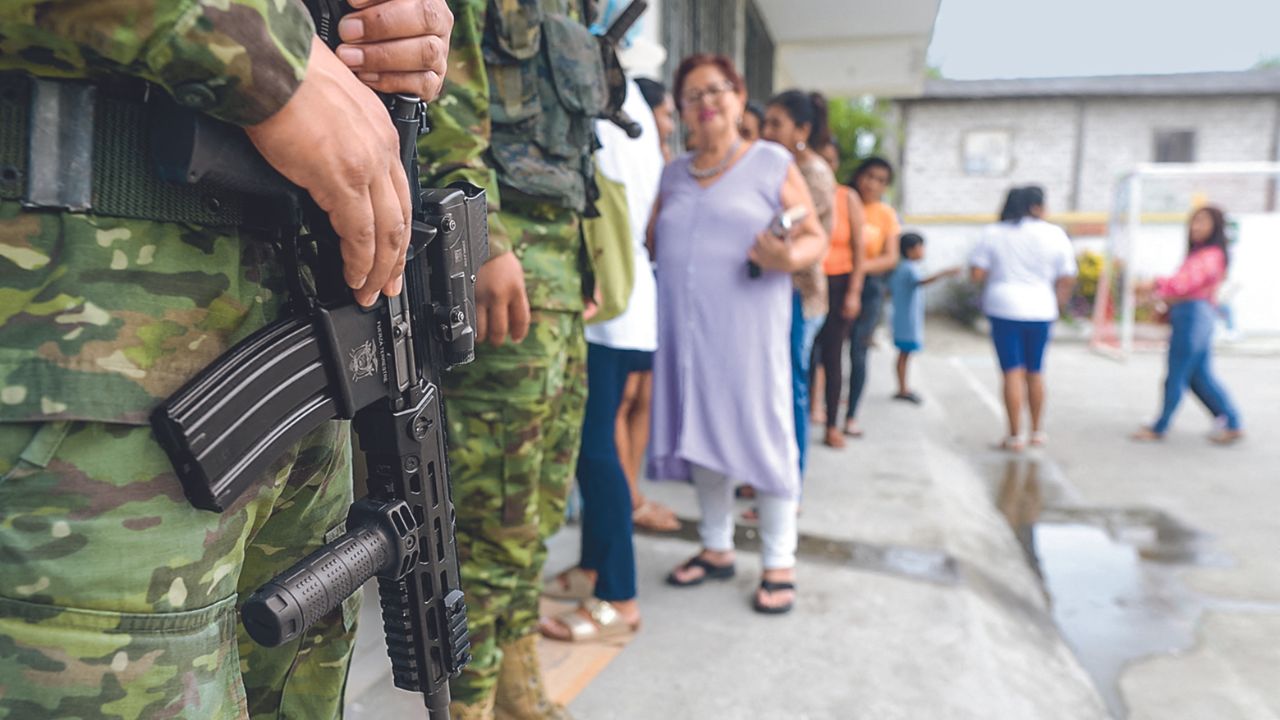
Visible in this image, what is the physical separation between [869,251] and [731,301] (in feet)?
10.4

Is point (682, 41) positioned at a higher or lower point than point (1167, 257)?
higher

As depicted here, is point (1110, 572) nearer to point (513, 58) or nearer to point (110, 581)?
point (513, 58)

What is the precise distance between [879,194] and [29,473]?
17.2ft

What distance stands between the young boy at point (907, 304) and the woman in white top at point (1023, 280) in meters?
1.09

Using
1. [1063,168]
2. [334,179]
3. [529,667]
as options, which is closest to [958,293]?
[1063,168]

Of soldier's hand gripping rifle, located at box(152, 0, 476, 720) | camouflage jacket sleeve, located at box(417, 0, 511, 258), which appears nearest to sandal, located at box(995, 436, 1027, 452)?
camouflage jacket sleeve, located at box(417, 0, 511, 258)

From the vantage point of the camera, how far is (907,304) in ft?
21.3

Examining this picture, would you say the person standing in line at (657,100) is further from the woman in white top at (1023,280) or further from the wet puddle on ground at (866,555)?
the woman in white top at (1023,280)

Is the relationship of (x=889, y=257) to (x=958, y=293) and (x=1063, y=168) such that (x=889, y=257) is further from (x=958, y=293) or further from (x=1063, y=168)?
(x=1063, y=168)

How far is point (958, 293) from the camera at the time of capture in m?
14.7

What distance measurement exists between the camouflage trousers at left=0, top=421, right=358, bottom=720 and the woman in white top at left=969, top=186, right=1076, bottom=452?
5.03 metres

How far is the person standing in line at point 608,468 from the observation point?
2318 mm

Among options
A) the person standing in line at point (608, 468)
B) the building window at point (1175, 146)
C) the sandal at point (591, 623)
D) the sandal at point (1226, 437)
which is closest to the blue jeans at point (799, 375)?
the person standing in line at point (608, 468)

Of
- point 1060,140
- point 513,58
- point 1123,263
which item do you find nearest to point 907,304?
point 513,58
